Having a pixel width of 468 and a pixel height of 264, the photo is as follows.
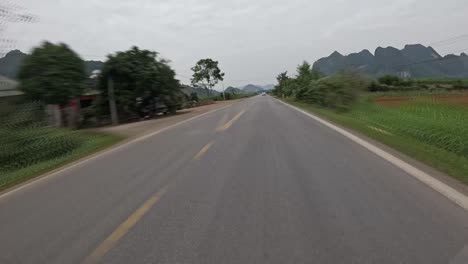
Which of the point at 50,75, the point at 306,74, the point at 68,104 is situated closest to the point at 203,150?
the point at 50,75

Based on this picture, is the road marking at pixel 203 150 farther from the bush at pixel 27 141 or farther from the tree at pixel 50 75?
the tree at pixel 50 75

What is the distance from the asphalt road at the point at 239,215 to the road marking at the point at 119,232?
1 cm

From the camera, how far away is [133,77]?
28.8 meters

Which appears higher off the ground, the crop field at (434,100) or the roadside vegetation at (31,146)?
the roadside vegetation at (31,146)

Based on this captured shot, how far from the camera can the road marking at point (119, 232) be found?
4.16 m

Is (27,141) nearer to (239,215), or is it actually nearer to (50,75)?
(50,75)

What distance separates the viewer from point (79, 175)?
29.7 feet

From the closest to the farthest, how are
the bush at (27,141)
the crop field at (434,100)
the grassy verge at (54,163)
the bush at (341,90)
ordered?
the grassy verge at (54,163) → the bush at (27,141) → the crop field at (434,100) → the bush at (341,90)

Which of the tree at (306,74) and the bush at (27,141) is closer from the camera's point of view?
the bush at (27,141)

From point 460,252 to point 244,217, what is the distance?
2.41m

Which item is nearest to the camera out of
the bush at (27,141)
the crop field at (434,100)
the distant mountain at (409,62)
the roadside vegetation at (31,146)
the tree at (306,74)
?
the roadside vegetation at (31,146)

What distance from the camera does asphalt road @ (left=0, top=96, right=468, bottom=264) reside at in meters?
4.02

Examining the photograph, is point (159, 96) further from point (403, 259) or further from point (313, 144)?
point (403, 259)

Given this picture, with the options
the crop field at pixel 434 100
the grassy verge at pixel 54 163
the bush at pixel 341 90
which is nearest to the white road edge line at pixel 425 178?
the grassy verge at pixel 54 163
